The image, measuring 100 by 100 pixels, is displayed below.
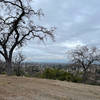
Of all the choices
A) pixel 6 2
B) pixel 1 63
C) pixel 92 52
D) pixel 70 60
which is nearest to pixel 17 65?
pixel 1 63

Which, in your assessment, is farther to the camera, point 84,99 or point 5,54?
point 5,54

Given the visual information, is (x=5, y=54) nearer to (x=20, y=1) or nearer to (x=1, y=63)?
(x=20, y=1)

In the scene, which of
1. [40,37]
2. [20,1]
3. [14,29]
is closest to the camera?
[20,1]

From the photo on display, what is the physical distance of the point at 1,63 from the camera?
2741 cm

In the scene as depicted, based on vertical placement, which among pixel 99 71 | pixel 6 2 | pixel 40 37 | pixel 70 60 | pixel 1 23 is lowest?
pixel 99 71

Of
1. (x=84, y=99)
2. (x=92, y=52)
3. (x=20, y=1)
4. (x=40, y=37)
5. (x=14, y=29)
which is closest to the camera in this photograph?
(x=84, y=99)

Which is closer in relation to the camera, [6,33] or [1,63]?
[6,33]

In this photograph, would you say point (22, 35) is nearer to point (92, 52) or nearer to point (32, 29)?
point (32, 29)

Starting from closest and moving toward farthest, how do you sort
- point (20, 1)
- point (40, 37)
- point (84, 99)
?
point (84, 99), point (20, 1), point (40, 37)

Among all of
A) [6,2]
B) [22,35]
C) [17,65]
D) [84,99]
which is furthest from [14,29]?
[17,65]

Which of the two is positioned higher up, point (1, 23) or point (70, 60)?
point (1, 23)

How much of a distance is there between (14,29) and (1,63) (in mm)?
18065

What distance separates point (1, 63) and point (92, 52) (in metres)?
18.3

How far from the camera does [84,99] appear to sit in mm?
5512
